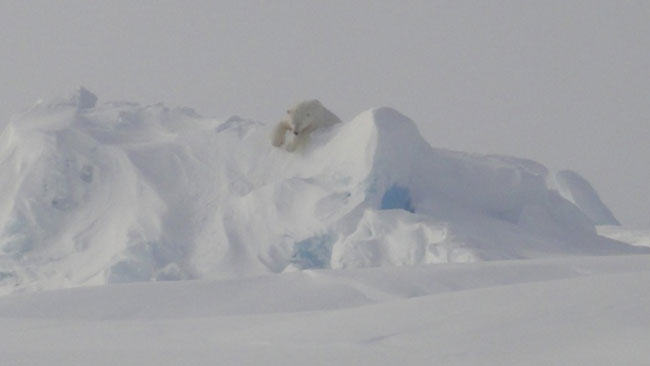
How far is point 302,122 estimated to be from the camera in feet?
31.3

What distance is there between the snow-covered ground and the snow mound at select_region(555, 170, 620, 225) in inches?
105

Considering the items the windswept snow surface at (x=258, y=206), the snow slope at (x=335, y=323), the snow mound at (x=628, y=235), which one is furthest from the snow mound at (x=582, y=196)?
the snow slope at (x=335, y=323)

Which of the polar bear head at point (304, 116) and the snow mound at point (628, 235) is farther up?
the polar bear head at point (304, 116)

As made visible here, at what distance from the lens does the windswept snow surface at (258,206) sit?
27.8ft

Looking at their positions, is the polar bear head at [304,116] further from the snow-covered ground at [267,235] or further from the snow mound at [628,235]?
the snow mound at [628,235]

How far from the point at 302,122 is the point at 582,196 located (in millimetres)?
7399

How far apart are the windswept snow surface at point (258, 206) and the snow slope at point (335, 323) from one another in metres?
3.42

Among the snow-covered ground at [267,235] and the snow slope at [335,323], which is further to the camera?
the snow-covered ground at [267,235]

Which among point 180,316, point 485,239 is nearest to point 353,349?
point 180,316

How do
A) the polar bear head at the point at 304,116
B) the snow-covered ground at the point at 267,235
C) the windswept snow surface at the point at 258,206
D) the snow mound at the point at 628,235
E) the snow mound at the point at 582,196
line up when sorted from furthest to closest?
1. the snow mound at the point at 582,196
2. the snow mound at the point at 628,235
3. the polar bear head at the point at 304,116
4. the windswept snow surface at the point at 258,206
5. the snow-covered ground at the point at 267,235

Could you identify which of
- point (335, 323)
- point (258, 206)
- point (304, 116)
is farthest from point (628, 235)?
point (335, 323)

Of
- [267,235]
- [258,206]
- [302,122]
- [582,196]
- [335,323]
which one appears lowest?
[582,196]

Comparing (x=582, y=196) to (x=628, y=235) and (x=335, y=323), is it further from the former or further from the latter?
(x=335, y=323)

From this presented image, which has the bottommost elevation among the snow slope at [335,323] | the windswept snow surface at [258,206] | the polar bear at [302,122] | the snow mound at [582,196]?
the snow mound at [582,196]
